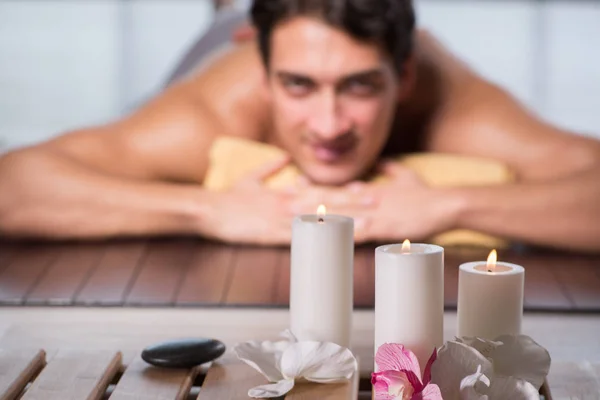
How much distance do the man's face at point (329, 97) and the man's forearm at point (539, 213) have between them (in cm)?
27

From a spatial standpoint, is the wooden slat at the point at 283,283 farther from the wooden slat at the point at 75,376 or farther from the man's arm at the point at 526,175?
the wooden slat at the point at 75,376

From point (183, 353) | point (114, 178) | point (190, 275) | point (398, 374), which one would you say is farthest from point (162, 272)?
point (398, 374)

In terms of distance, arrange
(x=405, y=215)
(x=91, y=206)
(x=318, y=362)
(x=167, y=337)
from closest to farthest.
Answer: (x=318, y=362)
(x=167, y=337)
(x=405, y=215)
(x=91, y=206)

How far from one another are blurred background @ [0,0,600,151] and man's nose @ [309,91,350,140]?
116 inches

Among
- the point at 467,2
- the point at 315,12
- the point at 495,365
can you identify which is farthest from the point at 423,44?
the point at 467,2

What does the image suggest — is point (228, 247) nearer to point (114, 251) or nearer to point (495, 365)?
point (114, 251)

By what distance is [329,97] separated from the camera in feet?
6.33

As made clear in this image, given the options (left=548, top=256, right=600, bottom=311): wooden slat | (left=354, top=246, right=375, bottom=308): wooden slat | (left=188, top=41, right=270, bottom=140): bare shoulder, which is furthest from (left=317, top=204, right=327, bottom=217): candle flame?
(left=188, top=41, right=270, bottom=140): bare shoulder

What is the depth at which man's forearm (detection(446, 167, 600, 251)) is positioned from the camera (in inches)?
69.6

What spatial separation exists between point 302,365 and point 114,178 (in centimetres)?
120

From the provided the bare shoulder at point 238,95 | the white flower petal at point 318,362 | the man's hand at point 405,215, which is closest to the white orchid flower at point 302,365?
the white flower petal at point 318,362

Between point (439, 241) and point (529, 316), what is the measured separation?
1.67ft

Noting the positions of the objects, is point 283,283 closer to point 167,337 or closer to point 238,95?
point 167,337

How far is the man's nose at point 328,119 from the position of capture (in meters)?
1.91
